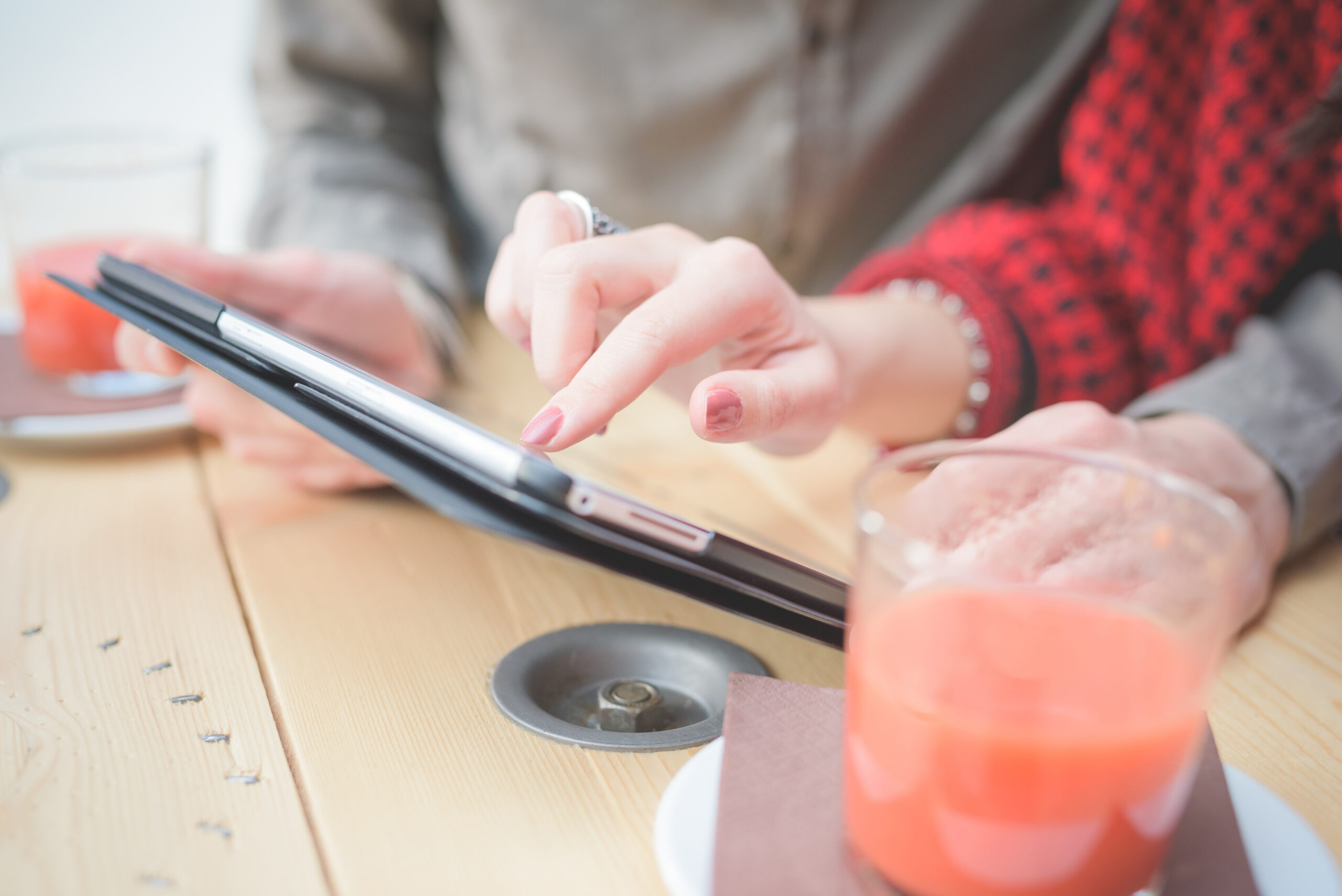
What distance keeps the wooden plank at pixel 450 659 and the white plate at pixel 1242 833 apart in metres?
0.03

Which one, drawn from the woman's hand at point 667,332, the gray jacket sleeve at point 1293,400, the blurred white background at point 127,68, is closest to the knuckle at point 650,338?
the woman's hand at point 667,332

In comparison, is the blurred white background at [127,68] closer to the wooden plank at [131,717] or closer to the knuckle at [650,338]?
the wooden plank at [131,717]

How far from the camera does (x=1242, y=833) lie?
353 mm

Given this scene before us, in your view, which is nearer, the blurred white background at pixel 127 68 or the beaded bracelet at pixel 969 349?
the beaded bracelet at pixel 969 349

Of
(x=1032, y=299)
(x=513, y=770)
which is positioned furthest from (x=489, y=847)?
(x=1032, y=299)

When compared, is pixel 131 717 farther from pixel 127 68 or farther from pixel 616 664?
pixel 127 68

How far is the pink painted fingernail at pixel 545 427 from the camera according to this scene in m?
0.43

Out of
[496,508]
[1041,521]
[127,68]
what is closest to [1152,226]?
[1041,521]

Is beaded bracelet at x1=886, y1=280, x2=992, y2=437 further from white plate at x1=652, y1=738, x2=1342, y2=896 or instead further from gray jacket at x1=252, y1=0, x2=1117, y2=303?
white plate at x1=652, y1=738, x2=1342, y2=896

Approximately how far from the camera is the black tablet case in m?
0.35

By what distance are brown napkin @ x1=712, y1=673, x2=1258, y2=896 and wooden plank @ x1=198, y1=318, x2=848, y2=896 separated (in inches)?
1.9

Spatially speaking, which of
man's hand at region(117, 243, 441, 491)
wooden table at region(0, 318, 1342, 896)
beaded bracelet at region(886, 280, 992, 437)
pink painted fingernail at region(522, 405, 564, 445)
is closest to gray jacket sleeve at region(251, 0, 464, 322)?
man's hand at region(117, 243, 441, 491)

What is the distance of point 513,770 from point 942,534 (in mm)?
202

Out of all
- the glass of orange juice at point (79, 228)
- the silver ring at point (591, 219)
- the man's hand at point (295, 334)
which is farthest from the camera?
the glass of orange juice at point (79, 228)
